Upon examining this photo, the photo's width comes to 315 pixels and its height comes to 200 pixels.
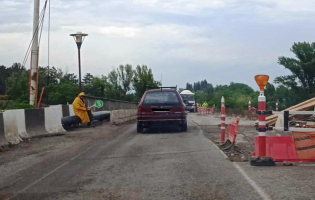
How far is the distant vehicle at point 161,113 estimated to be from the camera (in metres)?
17.4

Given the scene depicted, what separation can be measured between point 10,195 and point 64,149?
5863mm

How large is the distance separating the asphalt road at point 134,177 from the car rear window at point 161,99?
553cm

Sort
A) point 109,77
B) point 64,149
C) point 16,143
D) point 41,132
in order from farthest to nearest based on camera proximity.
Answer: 1. point 109,77
2. point 41,132
3. point 16,143
4. point 64,149

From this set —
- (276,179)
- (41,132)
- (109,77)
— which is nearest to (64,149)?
(41,132)

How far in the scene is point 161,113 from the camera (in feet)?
57.3

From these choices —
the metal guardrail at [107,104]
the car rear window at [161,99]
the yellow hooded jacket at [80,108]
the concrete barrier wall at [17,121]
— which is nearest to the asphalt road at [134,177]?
the concrete barrier wall at [17,121]

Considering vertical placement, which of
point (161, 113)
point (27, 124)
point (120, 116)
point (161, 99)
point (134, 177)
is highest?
point (161, 99)

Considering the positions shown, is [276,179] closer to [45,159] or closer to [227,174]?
[227,174]

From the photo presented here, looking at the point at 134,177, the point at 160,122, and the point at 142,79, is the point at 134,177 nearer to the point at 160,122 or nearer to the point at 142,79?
the point at 160,122

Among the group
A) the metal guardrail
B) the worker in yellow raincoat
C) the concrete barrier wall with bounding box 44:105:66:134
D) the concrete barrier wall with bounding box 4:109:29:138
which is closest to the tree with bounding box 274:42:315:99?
the metal guardrail

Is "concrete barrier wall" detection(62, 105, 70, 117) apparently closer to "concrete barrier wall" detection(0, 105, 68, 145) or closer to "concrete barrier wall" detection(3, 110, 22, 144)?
"concrete barrier wall" detection(0, 105, 68, 145)

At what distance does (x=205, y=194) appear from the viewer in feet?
22.2

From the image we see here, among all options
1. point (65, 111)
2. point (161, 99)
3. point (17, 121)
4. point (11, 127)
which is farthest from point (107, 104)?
point (11, 127)

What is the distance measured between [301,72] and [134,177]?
31564 millimetres
